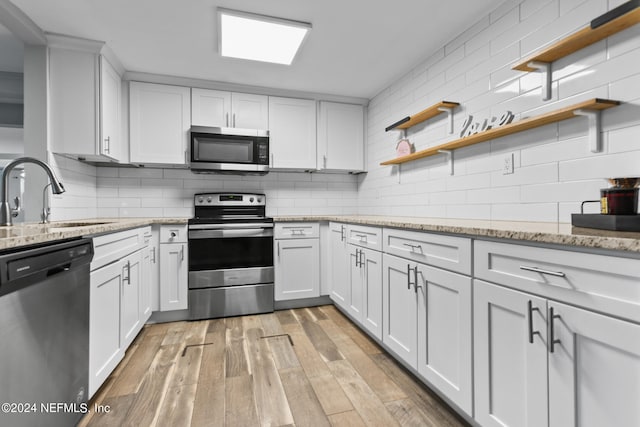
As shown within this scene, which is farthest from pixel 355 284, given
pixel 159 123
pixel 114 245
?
pixel 159 123

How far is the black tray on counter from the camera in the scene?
938mm

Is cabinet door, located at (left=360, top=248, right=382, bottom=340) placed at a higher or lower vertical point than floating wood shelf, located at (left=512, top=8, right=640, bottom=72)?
lower

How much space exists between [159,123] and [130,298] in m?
1.72

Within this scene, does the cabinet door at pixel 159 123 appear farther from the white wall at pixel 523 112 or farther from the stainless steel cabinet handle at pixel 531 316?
the stainless steel cabinet handle at pixel 531 316

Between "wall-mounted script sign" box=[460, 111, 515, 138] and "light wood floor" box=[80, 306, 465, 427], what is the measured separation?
1.58m

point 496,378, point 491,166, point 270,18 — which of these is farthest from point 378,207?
point 496,378

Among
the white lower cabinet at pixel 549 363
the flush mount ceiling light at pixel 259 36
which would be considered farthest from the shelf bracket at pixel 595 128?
the flush mount ceiling light at pixel 259 36

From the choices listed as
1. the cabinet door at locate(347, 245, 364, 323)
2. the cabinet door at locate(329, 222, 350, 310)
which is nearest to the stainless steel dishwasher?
the cabinet door at locate(347, 245, 364, 323)

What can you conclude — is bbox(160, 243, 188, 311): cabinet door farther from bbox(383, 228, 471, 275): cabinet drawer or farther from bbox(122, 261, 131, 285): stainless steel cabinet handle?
bbox(383, 228, 471, 275): cabinet drawer

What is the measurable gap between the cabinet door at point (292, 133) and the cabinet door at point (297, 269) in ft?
2.94

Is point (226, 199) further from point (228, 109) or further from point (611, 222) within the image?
point (611, 222)

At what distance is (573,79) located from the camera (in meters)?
1.50

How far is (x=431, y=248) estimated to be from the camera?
1.57 meters

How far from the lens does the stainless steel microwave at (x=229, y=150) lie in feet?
9.80
